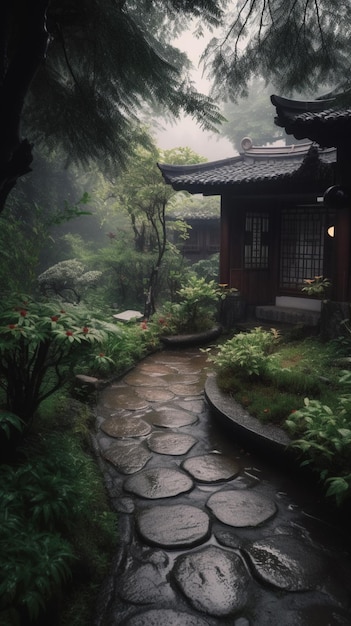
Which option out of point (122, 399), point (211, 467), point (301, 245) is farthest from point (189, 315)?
point (211, 467)

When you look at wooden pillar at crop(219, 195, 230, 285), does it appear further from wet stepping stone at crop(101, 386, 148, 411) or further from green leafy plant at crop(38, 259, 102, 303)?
wet stepping stone at crop(101, 386, 148, 411)

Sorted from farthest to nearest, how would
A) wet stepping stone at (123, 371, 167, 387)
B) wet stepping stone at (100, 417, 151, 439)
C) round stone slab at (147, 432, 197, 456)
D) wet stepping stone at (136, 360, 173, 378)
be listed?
1. wet stepping stone at (136, 360, 173, 378)
2. wet stepping stone at (123, 371, 167, 387)
3. wet stepping stone at (100, 417, 151, 439)
4. round stone slab at (147, 432, 197, 456)

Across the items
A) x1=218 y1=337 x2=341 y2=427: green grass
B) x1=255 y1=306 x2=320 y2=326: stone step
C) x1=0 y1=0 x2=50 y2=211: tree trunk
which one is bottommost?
x1=218 y1=337 x2=341 y2=427: green grass

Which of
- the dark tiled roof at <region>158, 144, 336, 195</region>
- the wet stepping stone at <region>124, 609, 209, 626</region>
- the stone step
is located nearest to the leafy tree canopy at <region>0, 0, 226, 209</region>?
the wet stepping stone at <region>124, 609, 209, 626</region>

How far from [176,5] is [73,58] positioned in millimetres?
1207

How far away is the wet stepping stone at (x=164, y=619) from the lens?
236 cm

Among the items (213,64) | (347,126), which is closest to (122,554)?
(213,64)

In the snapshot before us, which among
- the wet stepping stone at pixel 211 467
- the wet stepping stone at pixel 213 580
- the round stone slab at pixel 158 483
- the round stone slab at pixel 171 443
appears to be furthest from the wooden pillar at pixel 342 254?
the wet stepping stone at pixel 213 580

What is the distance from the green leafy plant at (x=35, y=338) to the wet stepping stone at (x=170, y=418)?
1927mm

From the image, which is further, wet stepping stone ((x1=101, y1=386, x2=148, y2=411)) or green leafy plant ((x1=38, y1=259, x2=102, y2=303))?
green leafy plant ((x1=38, y1=259, x2=102, y2=303))

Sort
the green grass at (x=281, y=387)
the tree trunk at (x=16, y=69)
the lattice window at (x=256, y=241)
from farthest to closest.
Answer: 1. the lattice window at (x=256, y=241)
2. the green grass at (x=281, y=387)
3. the tree trunk at (x=16, y=69)

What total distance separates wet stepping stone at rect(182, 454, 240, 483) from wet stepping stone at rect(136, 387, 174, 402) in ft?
5.96

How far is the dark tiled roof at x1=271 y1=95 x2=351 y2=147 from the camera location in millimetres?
6246

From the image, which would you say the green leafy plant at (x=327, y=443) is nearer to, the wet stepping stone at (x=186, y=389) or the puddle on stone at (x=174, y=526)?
the puddle on stone at (x=174, y=526)
